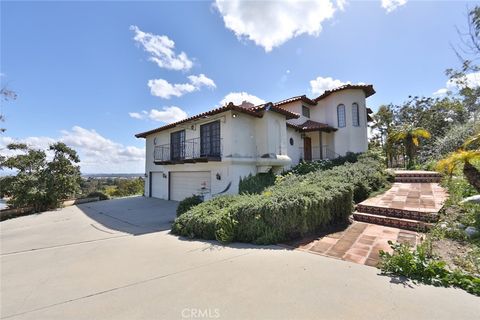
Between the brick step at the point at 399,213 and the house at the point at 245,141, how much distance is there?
214 inches

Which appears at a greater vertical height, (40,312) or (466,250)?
(466,250)

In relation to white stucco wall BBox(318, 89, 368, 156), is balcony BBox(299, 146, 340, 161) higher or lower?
lower

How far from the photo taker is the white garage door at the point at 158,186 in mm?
17000

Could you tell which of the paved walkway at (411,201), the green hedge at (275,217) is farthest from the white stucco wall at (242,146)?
the paved walkway at (411,201)

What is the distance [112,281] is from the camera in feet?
13.1

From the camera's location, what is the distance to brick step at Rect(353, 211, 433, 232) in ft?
19.9

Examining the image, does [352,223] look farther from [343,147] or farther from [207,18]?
[343,147]

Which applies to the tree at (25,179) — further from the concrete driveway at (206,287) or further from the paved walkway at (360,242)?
the paved walkway at (360,242)

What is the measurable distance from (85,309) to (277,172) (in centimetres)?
1142

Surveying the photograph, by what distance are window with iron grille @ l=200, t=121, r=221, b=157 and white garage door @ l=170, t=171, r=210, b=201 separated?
1330 mm

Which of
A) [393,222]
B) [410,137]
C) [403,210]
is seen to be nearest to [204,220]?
[393,222]

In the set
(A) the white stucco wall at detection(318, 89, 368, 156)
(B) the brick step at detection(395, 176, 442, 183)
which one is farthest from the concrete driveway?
(A) the white stucco wall at detection(318, 89, 368, 156)

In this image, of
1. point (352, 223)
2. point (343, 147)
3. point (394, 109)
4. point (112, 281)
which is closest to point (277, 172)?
point (352, 223)

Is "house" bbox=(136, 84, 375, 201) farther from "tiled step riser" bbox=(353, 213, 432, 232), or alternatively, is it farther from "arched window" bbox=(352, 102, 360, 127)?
"tiled step riser" bbox=(353, 213, 432, 232)
